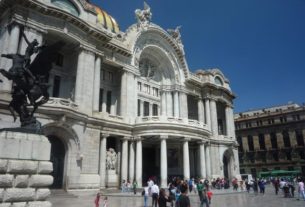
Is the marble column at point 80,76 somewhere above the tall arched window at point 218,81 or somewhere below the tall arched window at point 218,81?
below

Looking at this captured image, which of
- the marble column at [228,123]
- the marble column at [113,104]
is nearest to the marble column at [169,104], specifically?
the marble column at [113,104]

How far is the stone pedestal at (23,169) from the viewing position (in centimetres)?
789

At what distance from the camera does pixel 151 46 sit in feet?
129

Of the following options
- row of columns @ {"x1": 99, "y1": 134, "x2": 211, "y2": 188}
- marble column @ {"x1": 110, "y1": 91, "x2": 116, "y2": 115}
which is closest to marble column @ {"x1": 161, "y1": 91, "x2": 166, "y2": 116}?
marble column @ {"x1": 110, "y1": 91, "x2": 116, "y2": 115}

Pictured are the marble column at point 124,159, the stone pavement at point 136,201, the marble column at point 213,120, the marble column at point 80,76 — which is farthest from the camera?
the marble column at point 213,120

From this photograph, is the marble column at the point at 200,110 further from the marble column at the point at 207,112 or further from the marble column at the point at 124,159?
the marble column at the point at 124,159

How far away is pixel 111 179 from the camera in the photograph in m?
29.9

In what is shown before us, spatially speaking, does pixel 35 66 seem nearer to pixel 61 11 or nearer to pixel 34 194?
pixel 34 194

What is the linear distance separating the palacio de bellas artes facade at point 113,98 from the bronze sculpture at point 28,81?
9.59 metres

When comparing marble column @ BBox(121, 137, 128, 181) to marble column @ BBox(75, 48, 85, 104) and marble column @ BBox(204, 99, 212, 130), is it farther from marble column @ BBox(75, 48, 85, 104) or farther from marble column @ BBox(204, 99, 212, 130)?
marble column @ BBox(204, 99, 212, 130)

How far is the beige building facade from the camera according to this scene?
70.3 meters

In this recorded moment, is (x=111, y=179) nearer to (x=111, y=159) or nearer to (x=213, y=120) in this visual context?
(x=111, y=159)

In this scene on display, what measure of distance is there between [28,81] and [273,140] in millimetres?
75851

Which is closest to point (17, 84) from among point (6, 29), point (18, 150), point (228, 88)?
point (18, 150)
